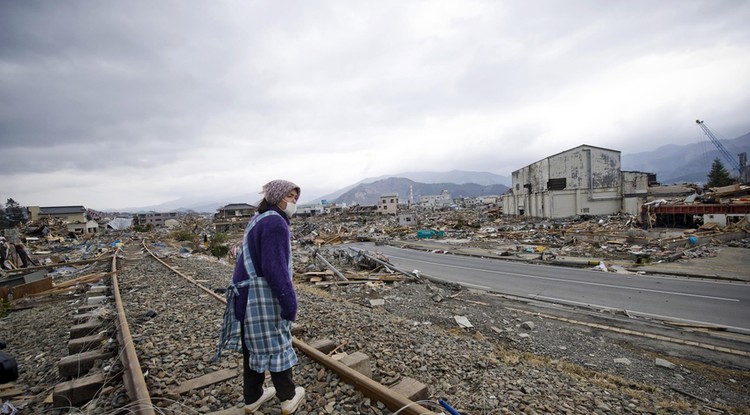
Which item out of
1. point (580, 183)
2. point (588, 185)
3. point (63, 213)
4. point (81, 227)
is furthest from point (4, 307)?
point (63, 213)

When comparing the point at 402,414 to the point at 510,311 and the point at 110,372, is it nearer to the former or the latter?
the point at 110,372

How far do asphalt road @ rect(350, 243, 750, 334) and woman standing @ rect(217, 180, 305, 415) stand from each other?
9.16 meters

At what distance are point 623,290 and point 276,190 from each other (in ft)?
39.2

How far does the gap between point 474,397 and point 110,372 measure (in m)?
4.17

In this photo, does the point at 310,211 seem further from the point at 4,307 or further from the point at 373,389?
the point at 373,389

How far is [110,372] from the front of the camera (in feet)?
12.3

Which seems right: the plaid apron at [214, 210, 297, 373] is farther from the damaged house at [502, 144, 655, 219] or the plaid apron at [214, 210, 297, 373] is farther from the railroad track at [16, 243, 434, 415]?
the damaged house at [502, 144, 655, 219]

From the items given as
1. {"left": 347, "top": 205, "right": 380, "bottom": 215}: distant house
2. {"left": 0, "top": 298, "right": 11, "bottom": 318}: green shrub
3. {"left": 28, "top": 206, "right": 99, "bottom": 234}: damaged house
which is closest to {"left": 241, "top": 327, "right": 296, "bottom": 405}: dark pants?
{"left": 0, "top": 298, "right": 11, "bottom": 318}: green shrub

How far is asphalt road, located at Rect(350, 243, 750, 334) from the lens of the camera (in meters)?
8.02

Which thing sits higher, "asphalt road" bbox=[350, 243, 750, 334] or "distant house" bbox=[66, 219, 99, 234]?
"distant house" bbox=[66, 219, 99, 234]

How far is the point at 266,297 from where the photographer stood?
8.54ft

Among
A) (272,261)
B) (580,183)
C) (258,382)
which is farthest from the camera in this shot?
(580,183)

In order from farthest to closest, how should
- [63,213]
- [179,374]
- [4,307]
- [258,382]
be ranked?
[63,213] < [4,307] < [179,374] < [258,382]

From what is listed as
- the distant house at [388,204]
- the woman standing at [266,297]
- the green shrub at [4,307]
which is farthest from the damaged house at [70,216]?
the woman standing at [266,297]
